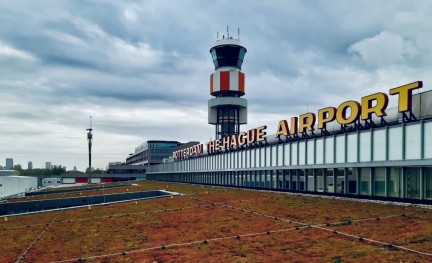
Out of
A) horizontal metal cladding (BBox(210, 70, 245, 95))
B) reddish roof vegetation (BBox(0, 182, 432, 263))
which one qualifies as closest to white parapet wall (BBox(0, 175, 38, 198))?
reddish roof vegetation (BBox(0, 182, 432, 263))

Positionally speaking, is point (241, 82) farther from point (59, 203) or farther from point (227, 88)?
point (59, 203)

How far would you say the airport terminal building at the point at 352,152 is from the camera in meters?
34.7

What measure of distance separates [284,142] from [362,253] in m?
39.5

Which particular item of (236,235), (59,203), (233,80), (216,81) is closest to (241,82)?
(233,80)

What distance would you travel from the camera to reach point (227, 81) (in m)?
113

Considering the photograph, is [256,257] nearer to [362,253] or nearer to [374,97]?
[362,253]

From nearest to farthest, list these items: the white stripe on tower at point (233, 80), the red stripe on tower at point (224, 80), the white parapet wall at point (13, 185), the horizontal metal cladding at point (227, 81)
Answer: the white parapet wall at point (13, 185)
the red stripe on tower at point (224, 80)
the horizontal metal cladding at point (227, 81)
the white stripe on tower at point (233, 80)

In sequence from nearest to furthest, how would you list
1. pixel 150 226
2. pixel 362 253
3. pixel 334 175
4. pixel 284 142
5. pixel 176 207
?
pixel 362 253 → pixel 150 226 → pixel 176 207 → pixel 334 175 → pixel 284 142

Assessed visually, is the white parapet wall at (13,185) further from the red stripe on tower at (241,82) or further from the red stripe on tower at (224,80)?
the red stripe on tower at (241,82)

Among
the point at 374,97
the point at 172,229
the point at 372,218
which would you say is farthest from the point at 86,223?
the point at 374,97

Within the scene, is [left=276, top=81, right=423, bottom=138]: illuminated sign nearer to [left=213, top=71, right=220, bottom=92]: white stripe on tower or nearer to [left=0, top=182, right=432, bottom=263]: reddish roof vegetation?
[left=0, top=182, right=432, bottom=263]: reddish roof vegetation

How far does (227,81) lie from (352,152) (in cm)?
7424

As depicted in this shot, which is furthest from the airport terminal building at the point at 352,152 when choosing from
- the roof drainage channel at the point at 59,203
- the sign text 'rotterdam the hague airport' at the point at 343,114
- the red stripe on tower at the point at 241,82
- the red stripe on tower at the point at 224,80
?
the red stripe on tower at the point at 241,82

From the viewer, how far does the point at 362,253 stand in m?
18.9
